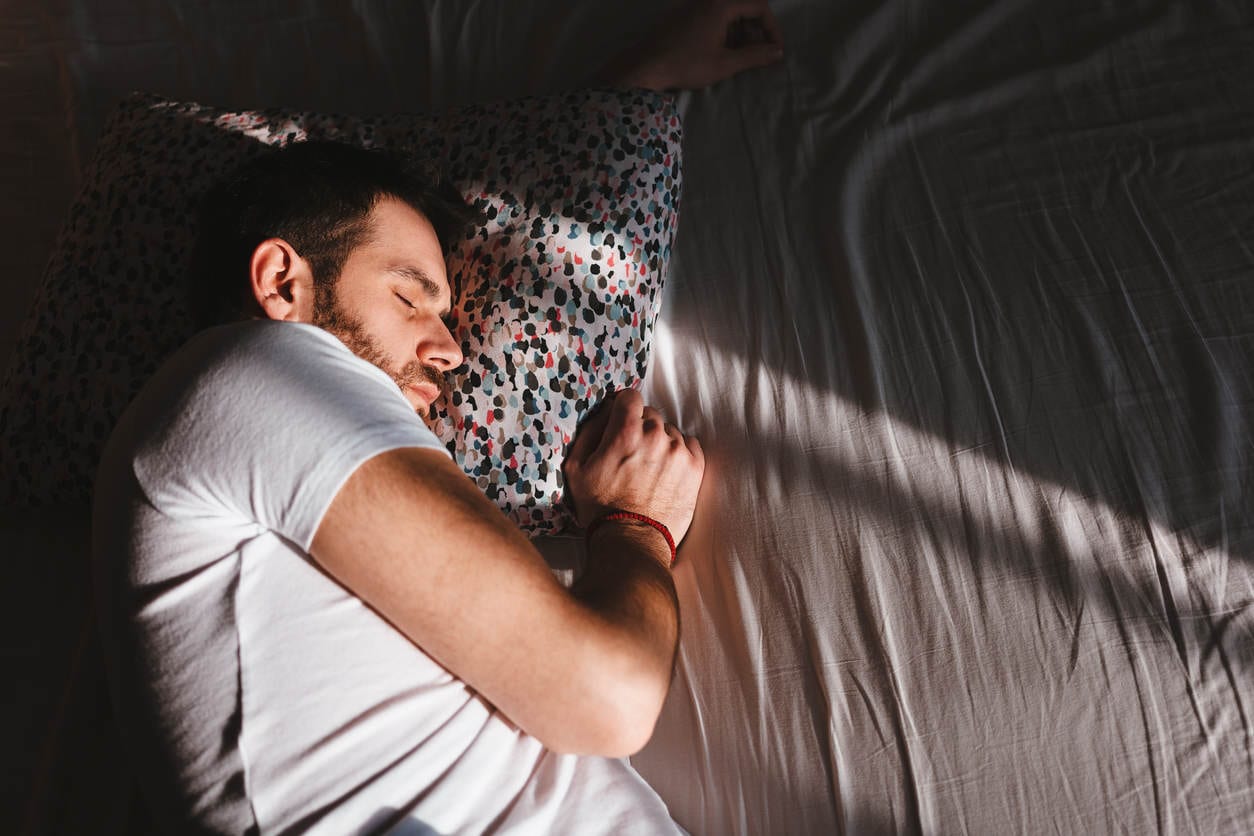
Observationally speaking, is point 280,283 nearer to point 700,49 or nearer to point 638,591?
point 638,591

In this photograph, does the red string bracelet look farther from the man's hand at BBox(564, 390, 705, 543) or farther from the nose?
the nose

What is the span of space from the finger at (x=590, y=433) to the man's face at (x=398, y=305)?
0.56 ft

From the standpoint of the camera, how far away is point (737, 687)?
1.01 m

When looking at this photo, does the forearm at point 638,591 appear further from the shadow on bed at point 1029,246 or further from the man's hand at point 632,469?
the shadow on bed at point 1029,246

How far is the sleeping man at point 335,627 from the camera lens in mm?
762

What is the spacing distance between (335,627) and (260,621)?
62 millimetres

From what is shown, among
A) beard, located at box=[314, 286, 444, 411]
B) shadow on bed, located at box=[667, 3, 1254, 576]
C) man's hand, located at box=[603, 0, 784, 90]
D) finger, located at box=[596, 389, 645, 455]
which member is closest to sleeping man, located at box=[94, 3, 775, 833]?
beard, located at box=[314, 286, 444, 411]

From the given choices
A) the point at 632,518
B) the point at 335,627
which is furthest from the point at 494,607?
the point at 632,518

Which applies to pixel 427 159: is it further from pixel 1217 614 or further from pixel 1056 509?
pixel 1217 614

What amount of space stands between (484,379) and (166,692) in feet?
1.57

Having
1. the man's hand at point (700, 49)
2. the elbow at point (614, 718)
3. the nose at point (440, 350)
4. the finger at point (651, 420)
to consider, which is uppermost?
the man's hand at point (700, 49)

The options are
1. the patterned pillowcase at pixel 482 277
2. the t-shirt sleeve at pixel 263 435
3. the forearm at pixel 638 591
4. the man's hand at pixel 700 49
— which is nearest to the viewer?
the t-shirt sleeve at pixel 263 435

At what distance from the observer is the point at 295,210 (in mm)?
1074

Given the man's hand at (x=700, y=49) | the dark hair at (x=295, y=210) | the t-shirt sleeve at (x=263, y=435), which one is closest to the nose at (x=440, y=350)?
the dark hair at (x=295, y=210)
